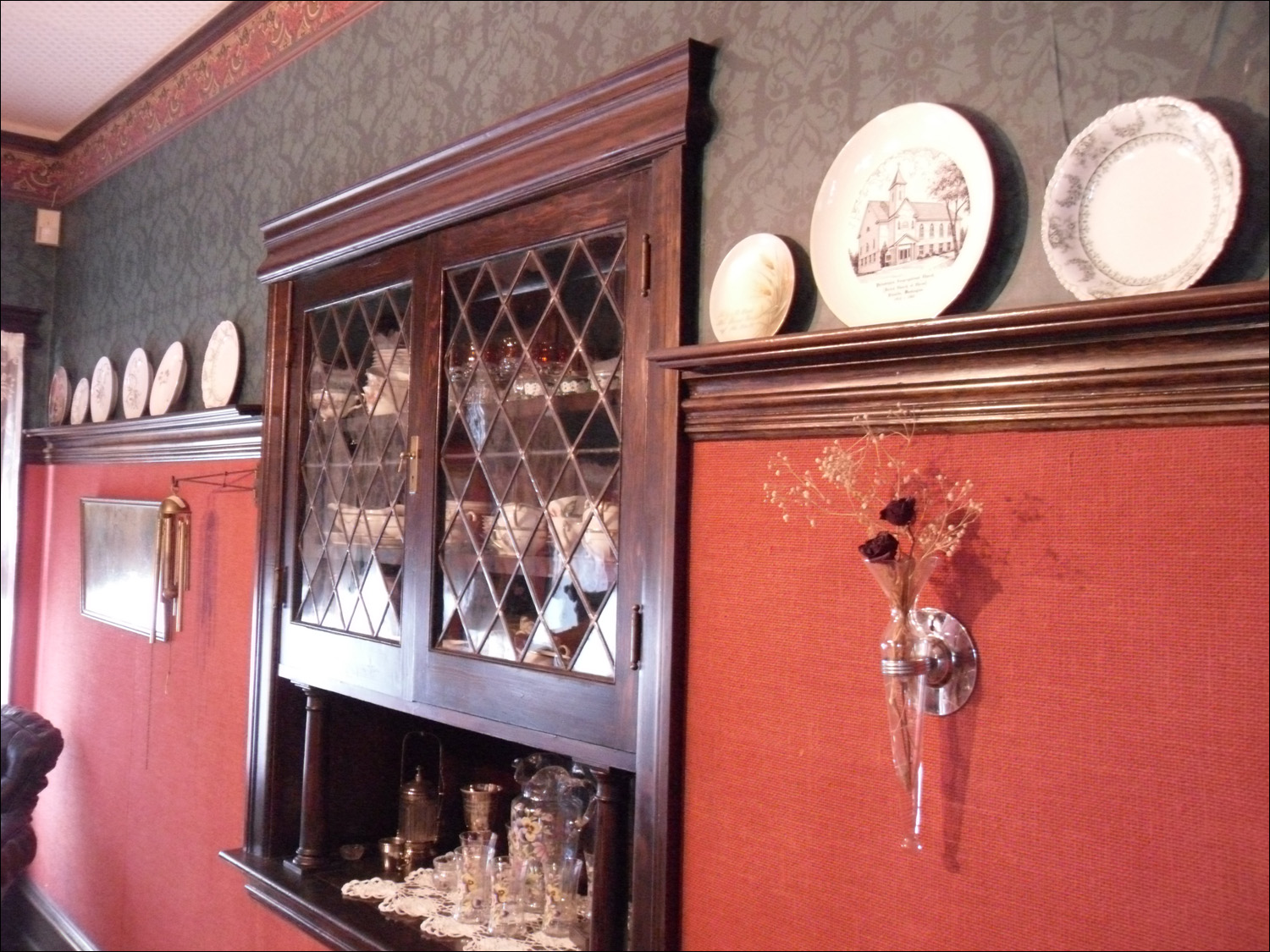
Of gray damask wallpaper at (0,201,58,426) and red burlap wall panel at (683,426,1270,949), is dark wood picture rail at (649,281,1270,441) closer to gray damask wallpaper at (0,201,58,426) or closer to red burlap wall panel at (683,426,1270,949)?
red burlap wall panel at (683,426,1270,949)

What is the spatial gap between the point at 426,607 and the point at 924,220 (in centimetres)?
114

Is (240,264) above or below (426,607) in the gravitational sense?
above

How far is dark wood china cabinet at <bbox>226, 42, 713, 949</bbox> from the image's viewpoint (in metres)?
1.58

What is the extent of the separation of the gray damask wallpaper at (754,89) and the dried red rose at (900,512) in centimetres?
26

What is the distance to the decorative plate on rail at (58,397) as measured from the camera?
4.00 metres

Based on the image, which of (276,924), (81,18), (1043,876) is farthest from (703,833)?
(81,18)

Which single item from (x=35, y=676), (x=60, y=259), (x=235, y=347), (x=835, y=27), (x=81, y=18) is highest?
(x=81, y=18)

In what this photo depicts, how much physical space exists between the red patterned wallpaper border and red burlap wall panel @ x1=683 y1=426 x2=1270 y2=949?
1772 millimetres

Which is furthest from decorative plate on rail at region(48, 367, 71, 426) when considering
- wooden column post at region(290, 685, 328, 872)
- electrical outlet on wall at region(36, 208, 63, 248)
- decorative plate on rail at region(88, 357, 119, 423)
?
wooden column post at region(290, 685, 328, 872)

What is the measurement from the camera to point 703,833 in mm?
1506

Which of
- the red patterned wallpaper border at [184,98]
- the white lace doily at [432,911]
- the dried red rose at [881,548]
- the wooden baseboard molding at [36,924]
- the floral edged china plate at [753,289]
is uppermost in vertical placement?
the red patterned wallpaper border at [184,98]

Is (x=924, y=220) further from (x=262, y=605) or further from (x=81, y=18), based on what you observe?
(x=81, y=18)

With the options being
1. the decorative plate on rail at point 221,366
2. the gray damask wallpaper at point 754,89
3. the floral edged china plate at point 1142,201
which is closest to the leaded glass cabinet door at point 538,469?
the gray damask wallpaper at point 754,89

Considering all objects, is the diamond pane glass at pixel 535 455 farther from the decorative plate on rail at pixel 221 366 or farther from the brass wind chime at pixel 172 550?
the brass wind chime at pixel 172 550
